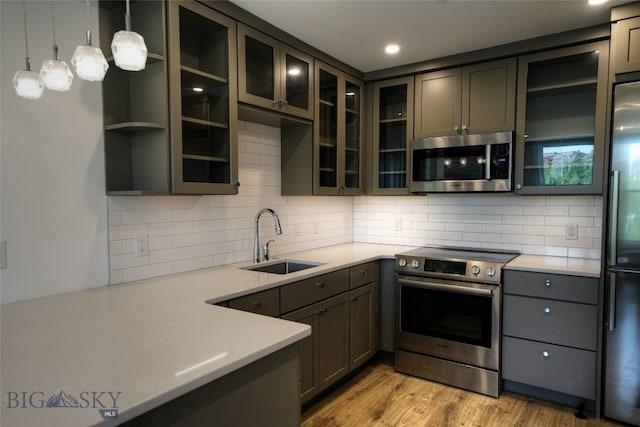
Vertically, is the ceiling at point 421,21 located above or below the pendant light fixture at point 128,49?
above

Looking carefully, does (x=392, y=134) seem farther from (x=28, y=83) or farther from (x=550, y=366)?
(x=28, y=83)

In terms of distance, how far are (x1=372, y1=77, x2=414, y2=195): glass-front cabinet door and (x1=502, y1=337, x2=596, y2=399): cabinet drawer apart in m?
1.47

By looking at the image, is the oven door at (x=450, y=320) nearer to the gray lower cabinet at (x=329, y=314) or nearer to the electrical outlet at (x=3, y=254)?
the gray lower cabinet at (x=329, y=314)

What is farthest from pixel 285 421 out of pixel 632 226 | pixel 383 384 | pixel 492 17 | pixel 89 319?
pixel 492 17

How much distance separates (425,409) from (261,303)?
137 centimetres

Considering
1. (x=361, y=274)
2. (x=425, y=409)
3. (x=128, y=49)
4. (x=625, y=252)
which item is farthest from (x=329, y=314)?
(x=128, y=49)

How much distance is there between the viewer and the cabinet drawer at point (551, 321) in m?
2.44

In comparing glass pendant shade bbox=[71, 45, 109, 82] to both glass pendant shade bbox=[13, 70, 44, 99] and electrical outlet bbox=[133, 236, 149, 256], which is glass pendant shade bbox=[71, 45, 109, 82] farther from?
electrical outlet bbox=[133, 236, 149, 256]

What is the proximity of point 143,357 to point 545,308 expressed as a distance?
246 cm

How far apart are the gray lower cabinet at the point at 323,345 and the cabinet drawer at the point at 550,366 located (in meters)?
1.12

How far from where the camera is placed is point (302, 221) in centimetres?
338

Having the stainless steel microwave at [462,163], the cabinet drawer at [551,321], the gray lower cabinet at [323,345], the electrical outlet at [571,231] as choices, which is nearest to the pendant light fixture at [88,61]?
the gray lower cabinet at [323,345]

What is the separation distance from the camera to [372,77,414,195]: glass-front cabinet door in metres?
3.39

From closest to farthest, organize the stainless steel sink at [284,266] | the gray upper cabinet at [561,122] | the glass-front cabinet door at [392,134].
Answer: the gray upper cabinet at [561,122], the stainless steel sink at [284,266], the glass-front cabinet door at [392,134]
